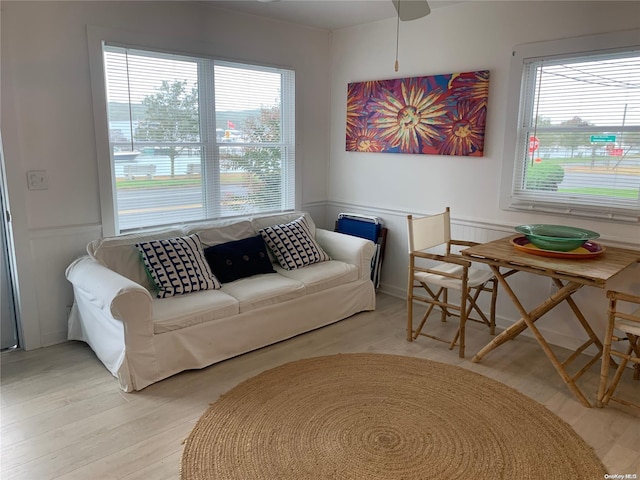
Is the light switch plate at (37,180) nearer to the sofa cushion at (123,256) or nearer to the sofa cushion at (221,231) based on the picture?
the sofa cushion at (123,256)

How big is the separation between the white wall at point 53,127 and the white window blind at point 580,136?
2.63m

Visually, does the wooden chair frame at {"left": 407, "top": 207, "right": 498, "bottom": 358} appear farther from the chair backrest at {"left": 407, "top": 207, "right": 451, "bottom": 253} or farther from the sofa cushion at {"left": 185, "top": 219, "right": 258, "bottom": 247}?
the sofa cushion at {"left": 185, "top": 219, "right": 258, "bottom": 247}

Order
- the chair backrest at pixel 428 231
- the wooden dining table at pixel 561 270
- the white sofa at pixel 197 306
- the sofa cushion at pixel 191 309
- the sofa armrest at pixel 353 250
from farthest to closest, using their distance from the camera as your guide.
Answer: the sofa armrest at pixel 353 250
the chair backrest at pixel 428 231
the sofa cushion at pixel 191 309
the white sofa at pixel 197 306
the wooden dining table at pixel 561 270

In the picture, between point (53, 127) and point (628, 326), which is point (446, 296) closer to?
point (628, 326)

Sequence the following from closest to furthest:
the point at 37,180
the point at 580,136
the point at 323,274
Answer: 1. the point at 37,180
2. the point at 580,136
3. the point at 323,274

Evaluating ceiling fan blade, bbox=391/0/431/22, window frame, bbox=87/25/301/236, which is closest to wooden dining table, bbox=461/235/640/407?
ceiling fan blade, bbox=391/0/431/22

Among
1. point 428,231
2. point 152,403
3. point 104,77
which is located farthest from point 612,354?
point 104,77

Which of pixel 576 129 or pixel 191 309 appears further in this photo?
pixel 576 129

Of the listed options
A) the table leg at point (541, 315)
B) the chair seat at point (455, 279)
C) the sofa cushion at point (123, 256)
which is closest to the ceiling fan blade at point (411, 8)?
the table leg at point (541, 315)

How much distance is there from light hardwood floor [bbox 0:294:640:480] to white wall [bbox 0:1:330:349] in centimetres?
50

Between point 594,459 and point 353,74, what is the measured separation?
3.65m

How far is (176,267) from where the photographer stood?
322 cm

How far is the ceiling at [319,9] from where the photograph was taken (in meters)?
3.70

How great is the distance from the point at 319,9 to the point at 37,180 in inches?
98.7
